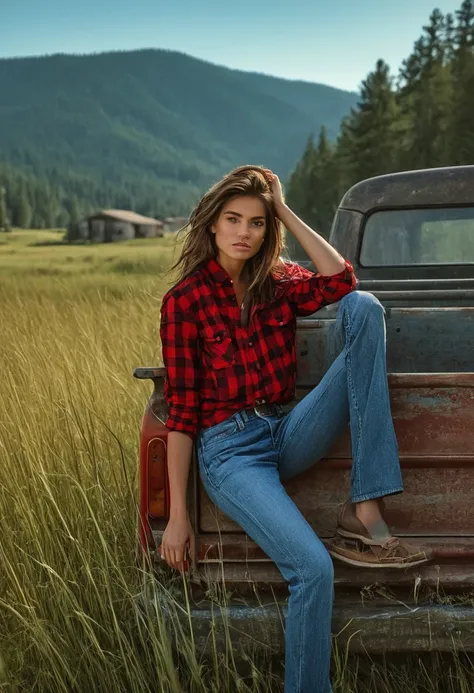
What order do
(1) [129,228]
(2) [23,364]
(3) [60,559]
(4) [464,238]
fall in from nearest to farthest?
(3) [60,559] < (2) [23,364] < (4) [464,238] < (1) [129,228]

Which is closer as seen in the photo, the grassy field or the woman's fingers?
the woman's fingers

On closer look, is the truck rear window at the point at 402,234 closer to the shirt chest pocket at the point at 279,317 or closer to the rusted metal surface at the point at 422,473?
the shirt chest pocket at the point at 279,317

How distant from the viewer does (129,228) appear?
160750mm

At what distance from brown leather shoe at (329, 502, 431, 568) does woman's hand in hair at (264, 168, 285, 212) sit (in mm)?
975

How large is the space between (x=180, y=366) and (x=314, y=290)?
538mm

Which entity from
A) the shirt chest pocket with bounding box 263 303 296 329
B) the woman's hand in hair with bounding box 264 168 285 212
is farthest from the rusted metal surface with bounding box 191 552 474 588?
the woman's hand in hair with bounding box 264 168 285 212

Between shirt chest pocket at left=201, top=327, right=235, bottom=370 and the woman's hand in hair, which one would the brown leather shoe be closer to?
shirt chest pocket at left=201, top=327, right=235, bottom=370

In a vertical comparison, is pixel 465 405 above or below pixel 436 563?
above

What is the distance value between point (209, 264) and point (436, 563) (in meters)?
1.08

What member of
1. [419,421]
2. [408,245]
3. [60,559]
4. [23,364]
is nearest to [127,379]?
[23,364]

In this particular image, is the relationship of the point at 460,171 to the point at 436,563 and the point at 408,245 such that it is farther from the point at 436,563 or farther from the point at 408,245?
the point at 436,563

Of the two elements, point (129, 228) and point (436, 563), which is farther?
point (129, 228)

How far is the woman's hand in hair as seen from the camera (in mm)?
2638

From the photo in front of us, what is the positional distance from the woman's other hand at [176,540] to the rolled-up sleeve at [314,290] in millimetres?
777
